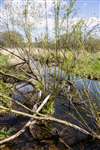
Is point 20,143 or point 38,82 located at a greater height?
point 38,82

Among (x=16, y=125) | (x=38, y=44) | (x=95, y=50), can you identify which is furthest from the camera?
(x=16, y=125)

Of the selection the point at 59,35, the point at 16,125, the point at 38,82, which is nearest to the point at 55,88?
the point at 38,82

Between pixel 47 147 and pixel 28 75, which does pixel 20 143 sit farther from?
pixel 28 75

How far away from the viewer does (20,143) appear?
359 inches

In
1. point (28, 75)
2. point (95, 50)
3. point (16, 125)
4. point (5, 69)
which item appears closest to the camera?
point (95, 50)

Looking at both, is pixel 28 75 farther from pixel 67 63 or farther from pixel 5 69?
pixel 67 63

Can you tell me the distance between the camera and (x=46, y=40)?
8.86 m

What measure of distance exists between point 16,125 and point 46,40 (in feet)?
10.6

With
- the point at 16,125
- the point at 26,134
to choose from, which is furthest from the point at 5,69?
the point at 26,134

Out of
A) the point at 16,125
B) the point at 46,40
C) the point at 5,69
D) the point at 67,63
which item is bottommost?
the point at 16,125

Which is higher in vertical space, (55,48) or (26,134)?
(55,48)

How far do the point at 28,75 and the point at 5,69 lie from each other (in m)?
1.27

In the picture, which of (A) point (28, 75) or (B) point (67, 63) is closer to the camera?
(B) point (67, 63)

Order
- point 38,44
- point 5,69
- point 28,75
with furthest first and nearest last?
1. point 5,69
2. point 28,75
3. point 38,44
